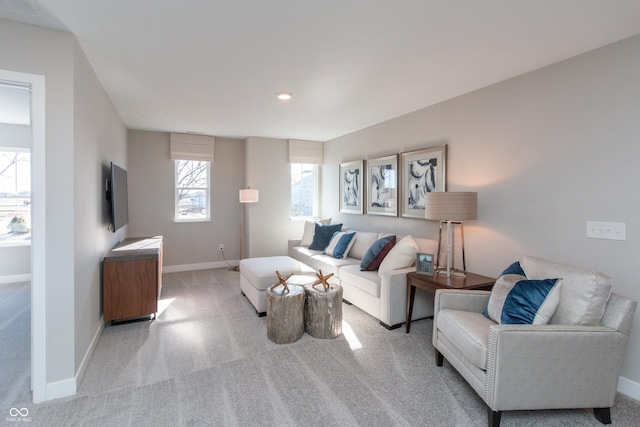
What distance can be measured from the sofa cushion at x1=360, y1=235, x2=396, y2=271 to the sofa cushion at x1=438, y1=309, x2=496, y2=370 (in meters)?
1.24

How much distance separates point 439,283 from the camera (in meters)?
2.76

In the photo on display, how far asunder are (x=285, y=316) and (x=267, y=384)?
26.7 inches

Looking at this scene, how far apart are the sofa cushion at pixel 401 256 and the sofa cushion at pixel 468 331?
0.91 metres

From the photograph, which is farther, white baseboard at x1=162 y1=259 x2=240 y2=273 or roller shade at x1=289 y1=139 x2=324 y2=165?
roller shade at x1=289 y1=139 x2=324 y2=165

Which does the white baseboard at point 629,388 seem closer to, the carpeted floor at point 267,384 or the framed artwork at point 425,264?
the carpeted floor at point 267,384

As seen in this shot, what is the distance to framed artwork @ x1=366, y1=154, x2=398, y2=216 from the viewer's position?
14.1 feet

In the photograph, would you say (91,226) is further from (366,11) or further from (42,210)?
(366,11)

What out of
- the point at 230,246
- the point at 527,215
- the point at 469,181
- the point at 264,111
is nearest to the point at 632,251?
the point at 527,215

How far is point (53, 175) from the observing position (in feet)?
6.72

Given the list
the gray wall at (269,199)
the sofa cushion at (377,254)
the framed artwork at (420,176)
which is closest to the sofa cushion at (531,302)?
the sofa cushion at (377,254)

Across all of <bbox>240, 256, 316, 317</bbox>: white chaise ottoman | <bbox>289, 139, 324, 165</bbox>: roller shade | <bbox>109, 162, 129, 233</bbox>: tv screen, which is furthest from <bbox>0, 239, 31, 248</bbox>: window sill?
<bbox>289, 139, 324, 165</bbox>: roller shade

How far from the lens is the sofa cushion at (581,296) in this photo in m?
1.83

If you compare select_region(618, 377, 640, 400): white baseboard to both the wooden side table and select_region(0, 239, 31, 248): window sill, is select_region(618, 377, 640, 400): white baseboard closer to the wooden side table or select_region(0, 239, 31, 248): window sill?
the wooden side table

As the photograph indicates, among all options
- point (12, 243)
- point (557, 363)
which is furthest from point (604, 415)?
point (12, 243)
